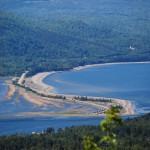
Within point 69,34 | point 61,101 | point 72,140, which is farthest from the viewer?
point 69,34

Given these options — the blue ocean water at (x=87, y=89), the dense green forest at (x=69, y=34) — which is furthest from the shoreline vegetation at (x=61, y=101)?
the dense green forest at (x=69, y=34)

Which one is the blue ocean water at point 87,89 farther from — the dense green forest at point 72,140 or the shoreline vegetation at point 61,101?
the dense green forest at point 72,140

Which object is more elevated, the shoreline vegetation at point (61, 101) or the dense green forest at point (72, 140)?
the dense green forest at point (72, 140)

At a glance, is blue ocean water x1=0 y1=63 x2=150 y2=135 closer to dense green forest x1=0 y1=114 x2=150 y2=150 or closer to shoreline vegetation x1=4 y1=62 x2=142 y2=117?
shoreline vegetation x1=4 y1=62 x2=142 y2=117

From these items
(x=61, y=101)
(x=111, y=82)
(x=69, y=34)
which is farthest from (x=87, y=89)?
(x=69, y=34)

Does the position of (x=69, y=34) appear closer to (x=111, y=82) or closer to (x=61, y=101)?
(x=111, y=82)

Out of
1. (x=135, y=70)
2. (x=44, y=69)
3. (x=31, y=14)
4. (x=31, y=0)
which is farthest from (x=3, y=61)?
(x=31, y=0)

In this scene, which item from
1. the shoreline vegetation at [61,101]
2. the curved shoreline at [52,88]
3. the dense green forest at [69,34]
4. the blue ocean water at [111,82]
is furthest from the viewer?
the dense green forest at [69,34]

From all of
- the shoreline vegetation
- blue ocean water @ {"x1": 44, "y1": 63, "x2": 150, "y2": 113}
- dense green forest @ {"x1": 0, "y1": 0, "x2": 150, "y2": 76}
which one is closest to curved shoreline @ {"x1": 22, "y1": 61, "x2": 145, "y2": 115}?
the shoreline vegetation

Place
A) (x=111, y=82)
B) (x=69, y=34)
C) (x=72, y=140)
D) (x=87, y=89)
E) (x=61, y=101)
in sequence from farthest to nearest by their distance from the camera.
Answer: (x=69, y=34)
(x=111, y=82)
(x=87, y=89)
(x=61, y=101)
(x=72, y=140)
